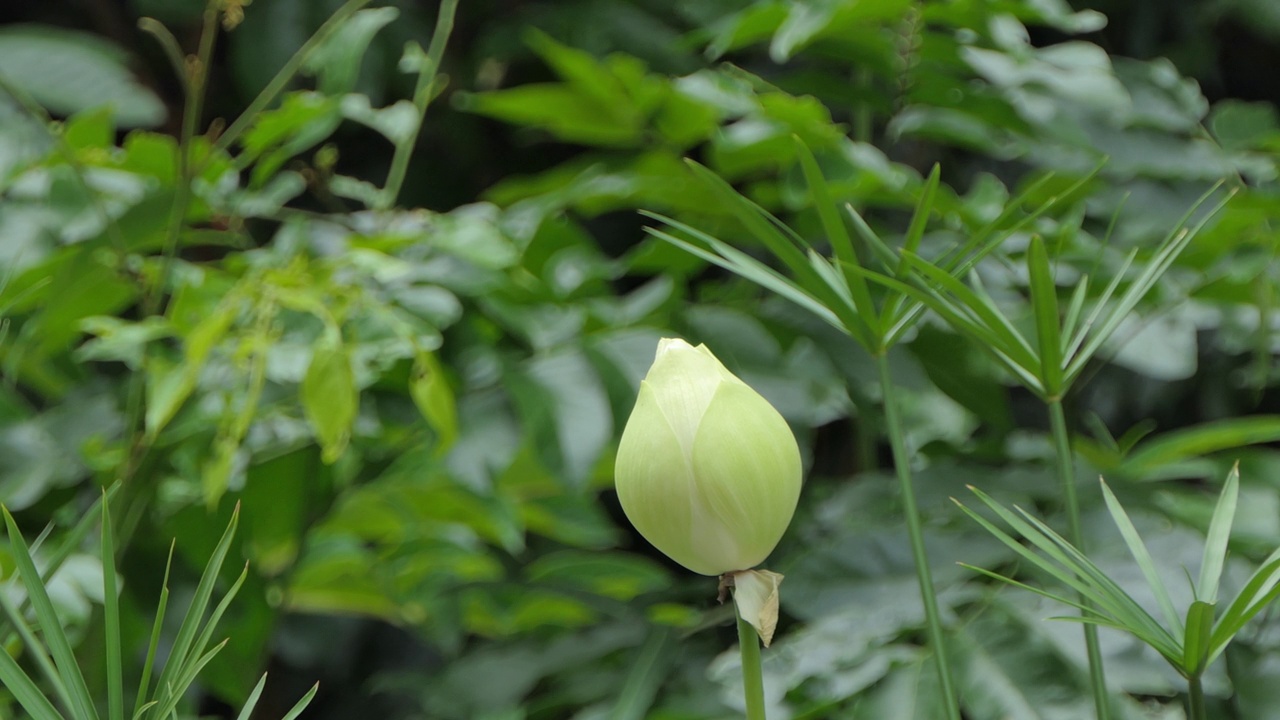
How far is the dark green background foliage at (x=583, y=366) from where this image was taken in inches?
14.0

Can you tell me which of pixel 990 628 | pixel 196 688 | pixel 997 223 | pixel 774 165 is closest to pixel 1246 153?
pixel 774 165

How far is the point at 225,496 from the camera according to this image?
448 millimetres

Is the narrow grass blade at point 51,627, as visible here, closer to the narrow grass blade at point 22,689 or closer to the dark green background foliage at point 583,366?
the narrow grass blade at point 22,689

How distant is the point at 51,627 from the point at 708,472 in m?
0.09

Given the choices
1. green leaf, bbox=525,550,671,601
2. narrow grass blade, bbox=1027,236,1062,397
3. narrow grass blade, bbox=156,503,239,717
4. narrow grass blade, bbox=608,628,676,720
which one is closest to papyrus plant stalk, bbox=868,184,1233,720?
narrow grass blade, bbox=1027,236,1062,397

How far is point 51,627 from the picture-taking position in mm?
136

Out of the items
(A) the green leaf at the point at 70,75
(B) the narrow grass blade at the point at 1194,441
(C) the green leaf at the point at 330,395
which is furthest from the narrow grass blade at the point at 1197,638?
(A) the green leaf at the point at 70,75

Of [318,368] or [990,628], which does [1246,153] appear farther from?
[318,368]

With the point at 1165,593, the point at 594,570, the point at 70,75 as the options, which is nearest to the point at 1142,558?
the point at 1165,593

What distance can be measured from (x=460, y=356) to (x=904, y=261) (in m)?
0.34

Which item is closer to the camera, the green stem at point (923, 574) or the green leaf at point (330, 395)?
the green stem at point (923, 574)

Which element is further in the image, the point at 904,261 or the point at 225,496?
the point at 225,496

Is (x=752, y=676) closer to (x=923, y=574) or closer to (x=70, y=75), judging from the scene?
(x=923, y=574)

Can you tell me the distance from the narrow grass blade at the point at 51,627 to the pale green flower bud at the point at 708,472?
0.24 ft
